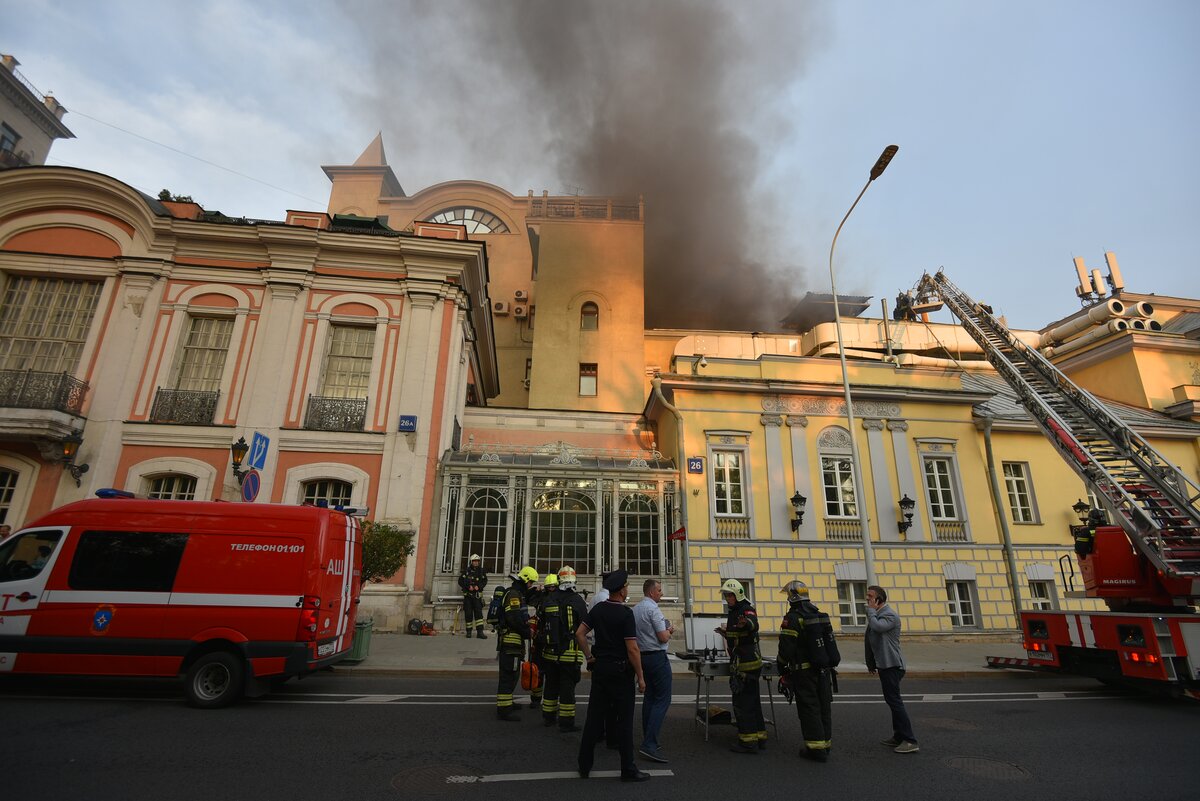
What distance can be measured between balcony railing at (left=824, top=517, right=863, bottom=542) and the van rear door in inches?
513

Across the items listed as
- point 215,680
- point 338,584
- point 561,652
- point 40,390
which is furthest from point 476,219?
point 561,652

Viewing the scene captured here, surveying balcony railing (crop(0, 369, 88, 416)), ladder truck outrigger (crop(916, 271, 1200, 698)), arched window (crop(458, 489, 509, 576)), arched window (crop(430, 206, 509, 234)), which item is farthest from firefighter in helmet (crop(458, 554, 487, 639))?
arched window (crop(430, 206, 509, 234))

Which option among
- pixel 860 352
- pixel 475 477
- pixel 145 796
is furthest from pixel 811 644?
pixel 860 352

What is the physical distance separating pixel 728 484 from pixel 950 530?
6944 millimetres

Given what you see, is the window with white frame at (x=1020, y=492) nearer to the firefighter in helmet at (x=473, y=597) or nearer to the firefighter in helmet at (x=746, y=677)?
the firefighter in helmet at (x=746, y=677)

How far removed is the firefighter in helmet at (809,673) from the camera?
552cm

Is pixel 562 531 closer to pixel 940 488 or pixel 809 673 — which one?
pixel 809 673

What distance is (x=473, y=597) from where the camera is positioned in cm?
1355

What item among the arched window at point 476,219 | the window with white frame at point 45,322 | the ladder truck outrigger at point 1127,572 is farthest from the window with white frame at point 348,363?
the arched window at point 476,219

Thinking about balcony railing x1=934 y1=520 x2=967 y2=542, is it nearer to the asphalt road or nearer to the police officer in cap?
the asphalt road

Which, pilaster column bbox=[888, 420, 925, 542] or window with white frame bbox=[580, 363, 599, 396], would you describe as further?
window with white frame bbox=[580, 363, 599, 396]

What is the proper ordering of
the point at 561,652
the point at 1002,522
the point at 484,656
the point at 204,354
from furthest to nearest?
the point at 1002,522 < the point at 204,354 < the point at 484,656 < the point at 561,652

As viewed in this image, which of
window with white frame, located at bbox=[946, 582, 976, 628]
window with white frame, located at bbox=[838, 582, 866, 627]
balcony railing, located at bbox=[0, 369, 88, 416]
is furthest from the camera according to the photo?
window with white frame, located at bbox=[946, 582, 976, 628]

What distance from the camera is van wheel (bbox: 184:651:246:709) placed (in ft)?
22.6
